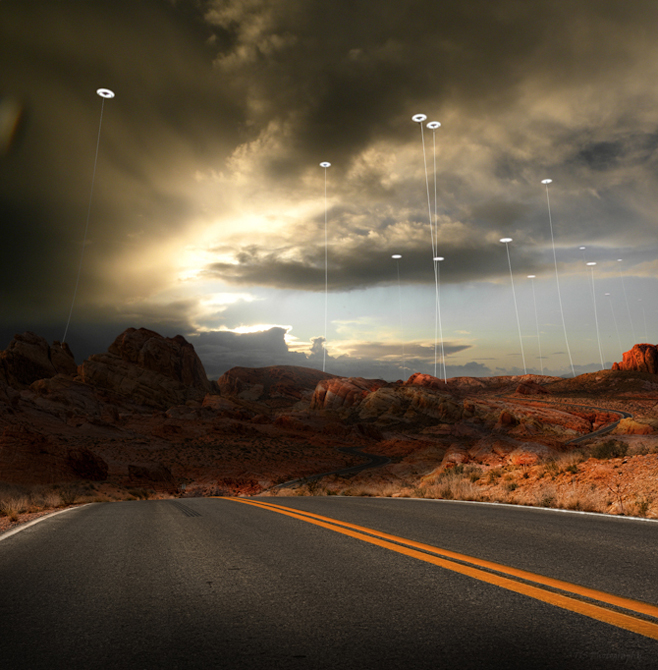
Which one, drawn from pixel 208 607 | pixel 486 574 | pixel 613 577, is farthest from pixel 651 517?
pixel 208 607

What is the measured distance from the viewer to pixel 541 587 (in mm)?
3619

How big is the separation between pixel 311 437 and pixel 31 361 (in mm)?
77939

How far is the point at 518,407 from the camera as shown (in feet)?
291

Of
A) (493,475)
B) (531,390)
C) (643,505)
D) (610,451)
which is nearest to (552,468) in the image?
(493,475)

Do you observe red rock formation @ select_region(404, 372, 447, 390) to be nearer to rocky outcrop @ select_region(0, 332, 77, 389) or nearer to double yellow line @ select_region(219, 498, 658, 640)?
rocky outcrop @ select_region(0, 332, 77, 389)

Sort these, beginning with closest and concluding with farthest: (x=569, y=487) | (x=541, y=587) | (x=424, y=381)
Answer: (x=541, y=587) < (x=569, y=487) < (x=424, y=381)

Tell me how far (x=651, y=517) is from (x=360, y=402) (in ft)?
359

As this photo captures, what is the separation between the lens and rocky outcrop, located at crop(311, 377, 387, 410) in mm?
119125

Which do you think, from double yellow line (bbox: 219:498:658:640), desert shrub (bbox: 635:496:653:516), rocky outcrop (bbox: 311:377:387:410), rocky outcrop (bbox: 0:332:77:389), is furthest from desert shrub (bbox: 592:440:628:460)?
rocky outcrop (bbox: 0:332:77:389)

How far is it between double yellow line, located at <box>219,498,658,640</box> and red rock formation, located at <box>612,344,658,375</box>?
18074 cm

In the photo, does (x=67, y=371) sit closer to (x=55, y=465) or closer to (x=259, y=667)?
(x=55, y=465)

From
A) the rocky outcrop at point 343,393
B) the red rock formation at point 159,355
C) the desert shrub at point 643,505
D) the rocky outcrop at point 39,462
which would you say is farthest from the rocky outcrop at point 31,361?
the desert shrub at point 643,505

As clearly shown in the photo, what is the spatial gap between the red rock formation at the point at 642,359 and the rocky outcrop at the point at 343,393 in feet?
312

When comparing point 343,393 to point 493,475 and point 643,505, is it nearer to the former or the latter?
point 493,475
